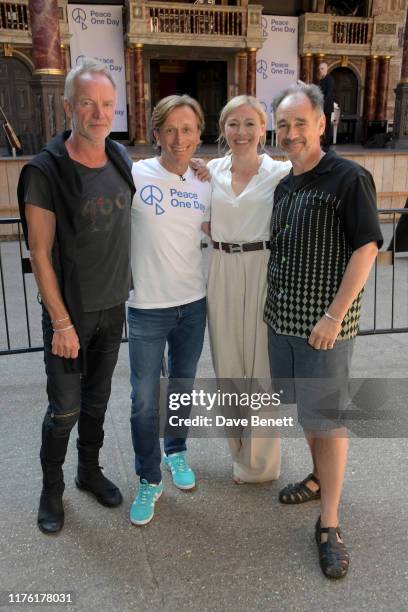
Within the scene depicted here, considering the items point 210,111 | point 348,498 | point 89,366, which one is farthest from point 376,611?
point 210,111

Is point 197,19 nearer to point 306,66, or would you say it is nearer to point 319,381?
point 306,66

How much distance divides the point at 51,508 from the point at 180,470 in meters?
0.67

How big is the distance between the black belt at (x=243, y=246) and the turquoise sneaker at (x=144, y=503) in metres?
1.16

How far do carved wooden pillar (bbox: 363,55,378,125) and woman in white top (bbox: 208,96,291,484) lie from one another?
69.2 ft

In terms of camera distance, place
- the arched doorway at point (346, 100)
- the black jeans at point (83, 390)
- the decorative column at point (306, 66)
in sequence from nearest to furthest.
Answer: the black jeans at point (83, 390), the decorative column at point (306, 66), the arched doorway at point (346, 100)

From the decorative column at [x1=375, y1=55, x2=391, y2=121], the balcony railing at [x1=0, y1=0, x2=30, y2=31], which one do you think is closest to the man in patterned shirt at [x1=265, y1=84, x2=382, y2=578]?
the balcony railing at [x1=0, y1=0, x2=30, y2=31]

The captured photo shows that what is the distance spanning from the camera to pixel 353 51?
2111cm

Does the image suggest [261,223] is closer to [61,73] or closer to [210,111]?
[61,73]

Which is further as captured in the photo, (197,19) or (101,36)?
(197,19)

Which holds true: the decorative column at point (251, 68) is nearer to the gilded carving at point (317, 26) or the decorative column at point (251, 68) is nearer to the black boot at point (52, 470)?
the gilded carving at point (317, 26)

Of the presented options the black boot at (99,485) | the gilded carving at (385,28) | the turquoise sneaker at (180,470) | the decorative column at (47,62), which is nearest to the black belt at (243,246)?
the turquoise sneaker at (180,470)

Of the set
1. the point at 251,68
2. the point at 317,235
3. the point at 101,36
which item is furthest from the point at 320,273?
the point at 251,68

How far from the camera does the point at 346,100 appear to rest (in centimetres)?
2220

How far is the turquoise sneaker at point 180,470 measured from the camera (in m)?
2.78
